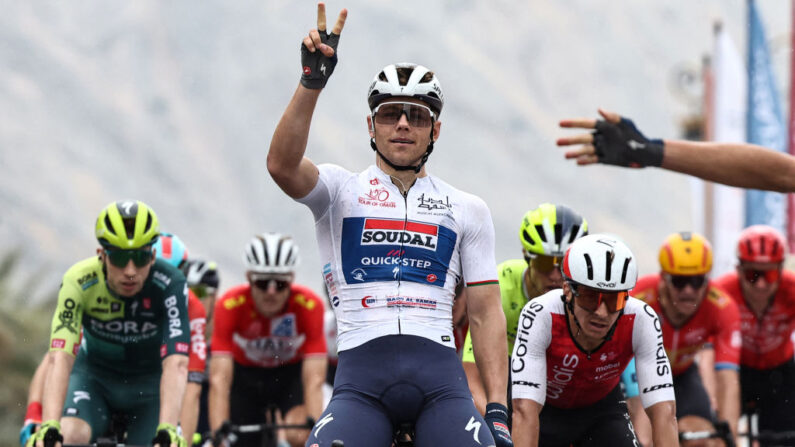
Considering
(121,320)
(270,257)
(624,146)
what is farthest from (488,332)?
(270,257)

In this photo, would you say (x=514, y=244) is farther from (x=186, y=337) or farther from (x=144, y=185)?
(x=186, y=337)

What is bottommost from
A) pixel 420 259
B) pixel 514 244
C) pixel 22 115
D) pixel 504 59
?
pixel 420 259

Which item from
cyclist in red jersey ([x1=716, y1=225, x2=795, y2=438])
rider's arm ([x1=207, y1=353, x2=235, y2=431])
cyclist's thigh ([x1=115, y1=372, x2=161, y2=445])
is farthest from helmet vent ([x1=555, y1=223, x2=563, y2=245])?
rider's arm ([x1=207, y1=353, x2=235, y2=431])

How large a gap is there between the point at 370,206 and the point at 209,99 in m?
70.5

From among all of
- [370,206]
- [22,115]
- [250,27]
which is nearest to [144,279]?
[370,206]

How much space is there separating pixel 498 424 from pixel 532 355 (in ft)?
3.91

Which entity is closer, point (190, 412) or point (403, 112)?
point (403, 112)

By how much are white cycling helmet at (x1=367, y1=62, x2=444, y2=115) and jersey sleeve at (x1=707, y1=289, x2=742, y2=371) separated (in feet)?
17.4

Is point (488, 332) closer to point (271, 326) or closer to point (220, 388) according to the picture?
point (220, 388)

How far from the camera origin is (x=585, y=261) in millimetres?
6203

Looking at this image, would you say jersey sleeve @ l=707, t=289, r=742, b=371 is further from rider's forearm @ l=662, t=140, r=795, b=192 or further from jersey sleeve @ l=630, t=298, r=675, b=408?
rider's forearm @ l=662, t=140, r=795, b=192

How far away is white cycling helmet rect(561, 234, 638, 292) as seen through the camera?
242 inches

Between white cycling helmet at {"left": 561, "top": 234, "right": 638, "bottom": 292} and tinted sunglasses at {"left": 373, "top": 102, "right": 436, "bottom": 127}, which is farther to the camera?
white cycling helmet at {"left": 561, "top": 234, "right": 638, "bottom": 292}

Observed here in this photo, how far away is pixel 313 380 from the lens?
1079 cm
